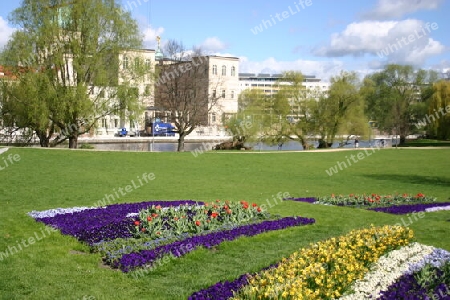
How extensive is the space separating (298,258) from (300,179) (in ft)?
53.2

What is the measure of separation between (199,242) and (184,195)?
8.22 metres

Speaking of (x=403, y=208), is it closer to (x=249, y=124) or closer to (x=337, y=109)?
(x=249, y=124)

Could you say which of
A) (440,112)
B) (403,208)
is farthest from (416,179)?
(440,112)

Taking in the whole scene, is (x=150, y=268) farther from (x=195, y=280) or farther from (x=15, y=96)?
(x=15, y=96)

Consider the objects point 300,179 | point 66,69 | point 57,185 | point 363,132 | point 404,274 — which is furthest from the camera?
point 363,132

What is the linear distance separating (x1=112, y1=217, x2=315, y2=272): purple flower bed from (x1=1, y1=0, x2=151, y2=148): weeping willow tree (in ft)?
83.6

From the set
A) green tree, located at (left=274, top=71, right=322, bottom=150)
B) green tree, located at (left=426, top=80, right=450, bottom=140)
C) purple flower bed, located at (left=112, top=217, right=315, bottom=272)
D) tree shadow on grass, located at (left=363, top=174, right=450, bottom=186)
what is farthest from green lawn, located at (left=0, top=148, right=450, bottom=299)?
green tree, located at (left=426, top=80, right=450, bottom=140)

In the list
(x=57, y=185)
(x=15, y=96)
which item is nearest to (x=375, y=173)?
(x=57, y=185)

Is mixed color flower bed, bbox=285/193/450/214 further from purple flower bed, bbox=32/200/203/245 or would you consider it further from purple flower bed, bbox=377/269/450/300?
purple flower bed, bbox=377/269/450/300

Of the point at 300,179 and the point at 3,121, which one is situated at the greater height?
the point at 3,121

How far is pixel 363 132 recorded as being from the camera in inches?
2007

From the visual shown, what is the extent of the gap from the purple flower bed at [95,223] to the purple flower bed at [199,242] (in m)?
1.28

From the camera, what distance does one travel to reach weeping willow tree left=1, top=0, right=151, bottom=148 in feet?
108

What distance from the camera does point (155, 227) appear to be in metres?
8.99
